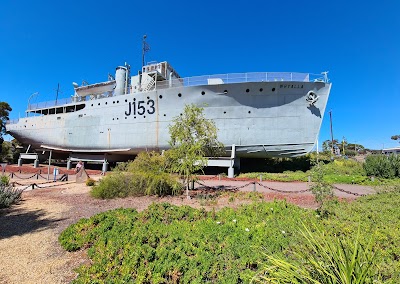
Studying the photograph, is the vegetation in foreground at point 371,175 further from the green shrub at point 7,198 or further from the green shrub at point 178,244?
the green shrub at point 7,198

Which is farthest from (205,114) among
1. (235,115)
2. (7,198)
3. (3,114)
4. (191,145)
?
(3,114)

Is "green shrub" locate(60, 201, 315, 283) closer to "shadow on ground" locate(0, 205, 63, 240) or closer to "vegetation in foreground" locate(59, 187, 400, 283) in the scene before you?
"vegetation in foreground" locate(59, 187, 400, 283)

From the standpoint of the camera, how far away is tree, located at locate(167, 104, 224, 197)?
11.7m

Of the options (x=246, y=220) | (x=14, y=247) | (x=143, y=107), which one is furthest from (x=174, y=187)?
(x=143, y=107)

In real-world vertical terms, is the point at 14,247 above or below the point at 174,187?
below

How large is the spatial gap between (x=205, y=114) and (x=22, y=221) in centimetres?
1458

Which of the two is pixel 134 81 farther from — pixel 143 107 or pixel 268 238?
pixel 268 238

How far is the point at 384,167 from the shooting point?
17.7 metres

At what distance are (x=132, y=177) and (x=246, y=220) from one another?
321 inches

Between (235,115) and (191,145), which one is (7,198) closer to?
(191,145)

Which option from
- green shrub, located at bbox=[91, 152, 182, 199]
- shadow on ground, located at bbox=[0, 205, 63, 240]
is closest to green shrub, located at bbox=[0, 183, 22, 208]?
shadow on ground, located at bbox=[0, 205, 63, 240]

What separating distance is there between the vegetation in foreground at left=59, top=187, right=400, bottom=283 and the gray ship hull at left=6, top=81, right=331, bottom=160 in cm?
1142

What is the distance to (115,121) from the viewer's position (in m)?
23.1

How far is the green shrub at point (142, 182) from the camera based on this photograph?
38.0 feet
